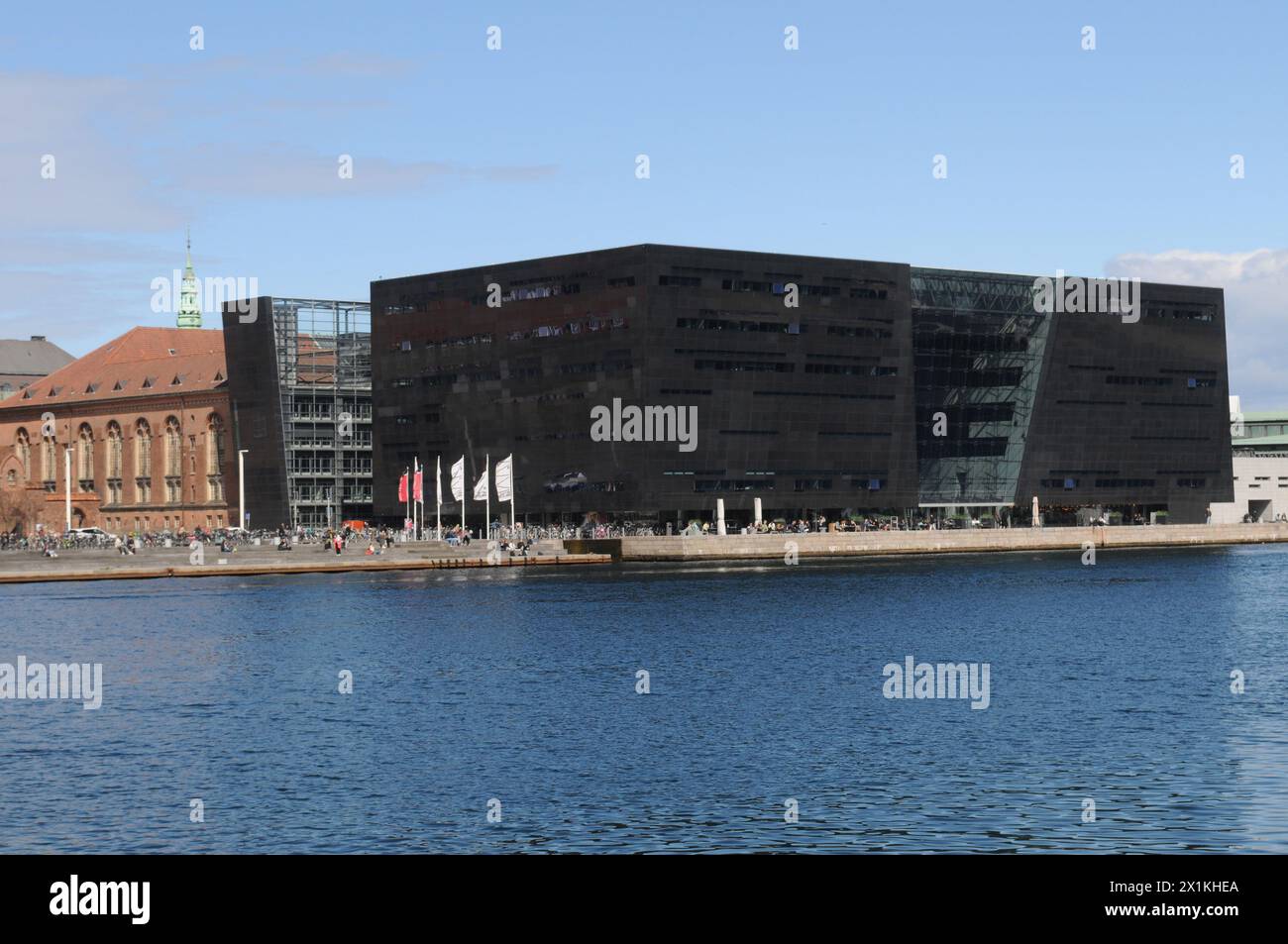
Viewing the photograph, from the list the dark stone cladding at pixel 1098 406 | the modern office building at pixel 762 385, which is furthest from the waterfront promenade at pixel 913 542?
the modern office building at pixel 762 385

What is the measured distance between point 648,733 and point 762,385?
12810 centimetres

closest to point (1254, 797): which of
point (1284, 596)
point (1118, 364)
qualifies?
point (1284, 596)

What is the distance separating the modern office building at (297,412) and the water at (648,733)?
10011cm

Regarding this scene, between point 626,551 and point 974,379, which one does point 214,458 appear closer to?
point 626,551

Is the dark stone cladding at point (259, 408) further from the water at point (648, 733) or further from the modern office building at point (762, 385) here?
the water at point (648, 733)

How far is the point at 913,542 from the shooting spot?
166m

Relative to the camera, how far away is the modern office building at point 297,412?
189 metres

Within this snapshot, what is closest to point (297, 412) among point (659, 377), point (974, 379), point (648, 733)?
point (659, 377)

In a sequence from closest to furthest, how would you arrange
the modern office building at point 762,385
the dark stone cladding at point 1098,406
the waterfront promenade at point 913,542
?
the waterfront promenade at point 913,542 → the modern office building at point 762,385 → the dark stone cladding at point 1098,406

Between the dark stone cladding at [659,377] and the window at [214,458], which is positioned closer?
the dark stone cladding at [659,377]

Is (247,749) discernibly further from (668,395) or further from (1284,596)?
(668,395)

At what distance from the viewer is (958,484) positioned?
192 meters

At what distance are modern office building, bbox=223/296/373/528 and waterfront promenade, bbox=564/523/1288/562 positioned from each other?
168 ft
